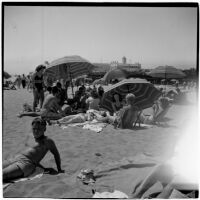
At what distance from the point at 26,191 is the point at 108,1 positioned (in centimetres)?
232

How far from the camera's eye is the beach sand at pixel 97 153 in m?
2.83

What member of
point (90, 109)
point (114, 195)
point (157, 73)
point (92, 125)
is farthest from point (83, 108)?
point (114, 195)

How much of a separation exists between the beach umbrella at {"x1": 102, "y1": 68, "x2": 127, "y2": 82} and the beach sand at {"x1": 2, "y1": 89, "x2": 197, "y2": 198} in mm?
895

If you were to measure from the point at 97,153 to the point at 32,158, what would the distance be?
2.70 ft

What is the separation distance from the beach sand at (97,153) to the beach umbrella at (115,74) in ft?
2.94

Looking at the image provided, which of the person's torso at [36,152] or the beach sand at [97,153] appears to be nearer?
the beach sand at [97,153]

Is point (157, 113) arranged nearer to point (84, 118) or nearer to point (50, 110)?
point (84, 118)

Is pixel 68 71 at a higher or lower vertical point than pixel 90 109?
higher

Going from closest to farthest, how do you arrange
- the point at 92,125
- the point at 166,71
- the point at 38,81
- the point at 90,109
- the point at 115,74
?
the point at 166,71 → the point at 92,125 → the point at 115,74 → the point at 38,81 → the point at 90,109

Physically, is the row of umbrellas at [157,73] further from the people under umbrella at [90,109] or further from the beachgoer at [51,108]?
the beachgoer at [51,108]

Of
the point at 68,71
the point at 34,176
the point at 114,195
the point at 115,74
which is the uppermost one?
the point at 68,71

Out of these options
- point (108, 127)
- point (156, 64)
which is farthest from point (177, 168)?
point (108, 127)

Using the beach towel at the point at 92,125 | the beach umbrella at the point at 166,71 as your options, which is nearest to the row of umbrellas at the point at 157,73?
the beach umbrella at the point at 166,71

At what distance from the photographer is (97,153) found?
3396 millimetres
